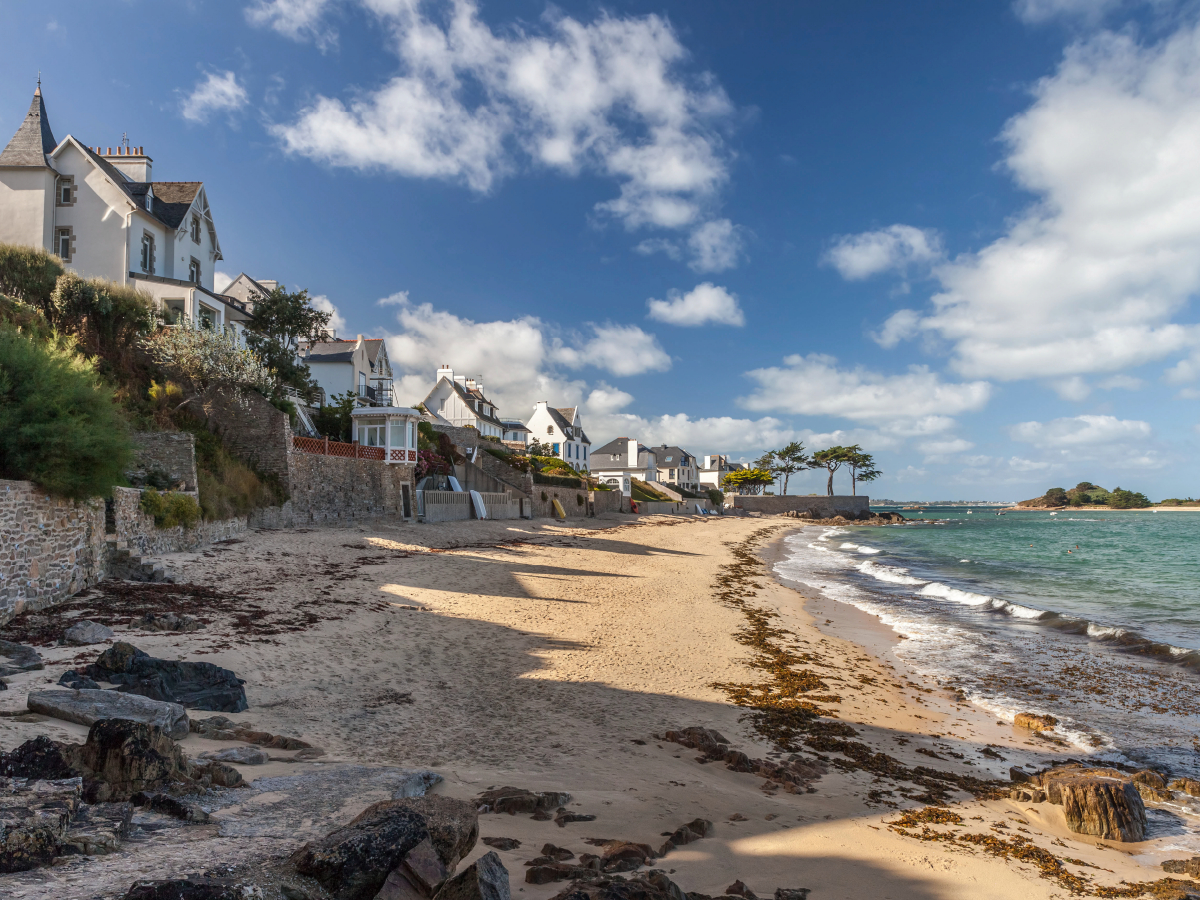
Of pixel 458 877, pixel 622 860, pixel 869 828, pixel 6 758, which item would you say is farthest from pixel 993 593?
pixel 6 758

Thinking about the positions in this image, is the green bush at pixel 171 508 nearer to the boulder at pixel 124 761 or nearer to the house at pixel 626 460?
the boulder at pixel 124 761

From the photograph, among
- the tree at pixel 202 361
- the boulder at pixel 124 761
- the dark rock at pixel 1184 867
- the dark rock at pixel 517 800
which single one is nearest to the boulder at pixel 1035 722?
the dark rock at pixel 1184 867

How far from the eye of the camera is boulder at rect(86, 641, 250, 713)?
20.0 feet

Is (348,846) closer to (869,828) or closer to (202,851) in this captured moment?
(202,851)

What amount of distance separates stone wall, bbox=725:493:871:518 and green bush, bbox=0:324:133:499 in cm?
9543

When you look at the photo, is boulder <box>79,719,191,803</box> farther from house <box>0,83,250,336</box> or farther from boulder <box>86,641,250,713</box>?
house <box>0,83,250,336</box>

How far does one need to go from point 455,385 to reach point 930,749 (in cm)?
5653

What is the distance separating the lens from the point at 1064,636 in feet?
46.7

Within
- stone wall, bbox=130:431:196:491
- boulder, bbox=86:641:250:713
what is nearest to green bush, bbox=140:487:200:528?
stone wall, bbox=130:431:196:491

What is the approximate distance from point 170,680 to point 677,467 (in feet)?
327

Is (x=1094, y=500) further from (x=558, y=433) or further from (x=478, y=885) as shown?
(x=478, y=885)

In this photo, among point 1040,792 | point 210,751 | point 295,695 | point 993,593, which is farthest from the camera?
point 993,593

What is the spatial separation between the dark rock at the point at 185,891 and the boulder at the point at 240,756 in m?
2.48

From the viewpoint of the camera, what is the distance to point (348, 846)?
9.93ft
